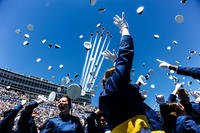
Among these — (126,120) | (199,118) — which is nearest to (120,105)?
(126,120)

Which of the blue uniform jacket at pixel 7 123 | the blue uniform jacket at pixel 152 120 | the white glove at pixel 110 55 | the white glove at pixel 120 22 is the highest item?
the white glove at pixel 120 22

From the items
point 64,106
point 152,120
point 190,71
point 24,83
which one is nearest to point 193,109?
point 152,120

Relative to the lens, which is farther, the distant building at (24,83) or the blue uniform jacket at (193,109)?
the distant building at (24,83)

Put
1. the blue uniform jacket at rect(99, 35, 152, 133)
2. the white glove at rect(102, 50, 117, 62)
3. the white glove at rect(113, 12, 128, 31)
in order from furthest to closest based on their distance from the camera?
the white glove at rect(102, 50, 117, 62) < the white glove at rect(113, 12, 128, 31) < the blue uniform jacket at rect(99, 35, 152, 133)

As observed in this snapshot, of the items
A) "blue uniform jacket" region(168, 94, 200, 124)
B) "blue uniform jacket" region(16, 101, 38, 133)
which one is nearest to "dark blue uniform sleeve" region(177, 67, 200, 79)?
"blue uniform jacket" region(168, 94, 200, 124)

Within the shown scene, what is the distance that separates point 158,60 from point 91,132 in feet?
6.76

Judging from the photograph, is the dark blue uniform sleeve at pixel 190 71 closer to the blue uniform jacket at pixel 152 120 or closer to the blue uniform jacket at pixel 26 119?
the blue uniform jacket at pixel 152 120

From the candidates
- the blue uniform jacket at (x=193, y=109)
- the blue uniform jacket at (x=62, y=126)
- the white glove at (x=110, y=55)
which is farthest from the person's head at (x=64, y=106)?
the blue uniform jacket at (x=193, y=109)

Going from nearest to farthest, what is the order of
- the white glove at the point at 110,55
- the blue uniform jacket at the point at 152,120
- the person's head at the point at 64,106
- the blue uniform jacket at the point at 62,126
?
the white glove at the point at 110,55 → the blue uniform jacket at the point at 152,120 → the blue uniform jacket at the point at 62,126 → the person's head at the point at 64,106

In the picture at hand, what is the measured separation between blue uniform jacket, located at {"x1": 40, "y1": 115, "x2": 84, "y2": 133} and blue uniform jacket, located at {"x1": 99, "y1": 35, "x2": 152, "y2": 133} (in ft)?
6.60

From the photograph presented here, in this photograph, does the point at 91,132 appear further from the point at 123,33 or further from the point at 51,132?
the point at 123,33

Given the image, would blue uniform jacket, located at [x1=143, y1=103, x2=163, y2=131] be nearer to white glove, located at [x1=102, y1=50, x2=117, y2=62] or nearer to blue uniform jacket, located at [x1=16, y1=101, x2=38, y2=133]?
white glove, located at [x1=102, y1=50, x2=117, y2=62]

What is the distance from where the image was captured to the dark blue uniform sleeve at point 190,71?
4363 millimetres

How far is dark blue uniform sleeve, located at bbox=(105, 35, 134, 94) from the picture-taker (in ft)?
10.5
